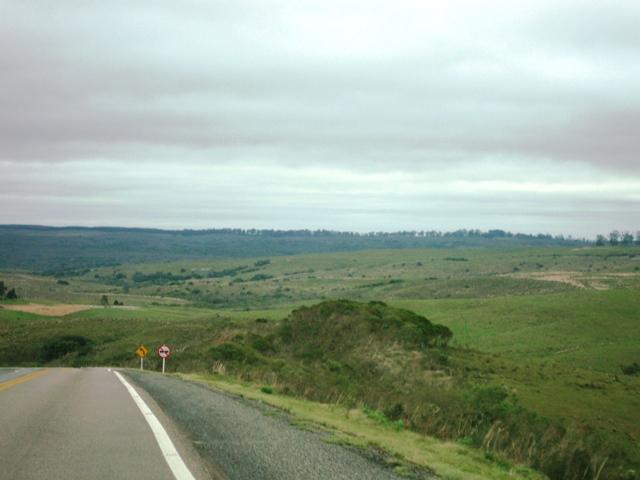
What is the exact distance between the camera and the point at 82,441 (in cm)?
984

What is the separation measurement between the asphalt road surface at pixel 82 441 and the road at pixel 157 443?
0.01m

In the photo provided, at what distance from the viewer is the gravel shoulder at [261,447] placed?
830 centimetres

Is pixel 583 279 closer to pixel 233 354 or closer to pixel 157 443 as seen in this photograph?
pixel 233 354

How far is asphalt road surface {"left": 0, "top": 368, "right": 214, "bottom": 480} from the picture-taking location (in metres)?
8.05

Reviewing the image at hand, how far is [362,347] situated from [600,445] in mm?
24685

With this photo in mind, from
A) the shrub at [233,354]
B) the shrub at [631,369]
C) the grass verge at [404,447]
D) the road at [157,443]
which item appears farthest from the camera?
the shrub at [631,369]

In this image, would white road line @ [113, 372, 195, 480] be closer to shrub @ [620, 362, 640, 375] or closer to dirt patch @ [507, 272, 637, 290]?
shrub @ [620, 362, 640, 375]

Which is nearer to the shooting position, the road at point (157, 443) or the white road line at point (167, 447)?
the white road line at point (167, 447)

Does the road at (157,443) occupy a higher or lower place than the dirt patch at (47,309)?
higher

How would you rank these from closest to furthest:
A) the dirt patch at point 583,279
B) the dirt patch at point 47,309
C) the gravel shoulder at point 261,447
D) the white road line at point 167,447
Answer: the white road line at point 167,447 → the gravel shoulder at point 261,447 → the dirt patch at point 47,309 → the dirt patch at point 583,279

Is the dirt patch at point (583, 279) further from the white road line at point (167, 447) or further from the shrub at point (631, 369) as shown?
the white road line at point (167, 447)

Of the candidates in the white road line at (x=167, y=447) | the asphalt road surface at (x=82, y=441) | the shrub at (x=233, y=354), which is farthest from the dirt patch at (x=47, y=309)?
the white road line at (x=167, y=447)

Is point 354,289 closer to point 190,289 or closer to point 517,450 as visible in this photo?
point 190,289

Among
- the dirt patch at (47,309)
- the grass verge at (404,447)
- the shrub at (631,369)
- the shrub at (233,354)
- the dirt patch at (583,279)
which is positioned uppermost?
the grass verge at (404,447)
